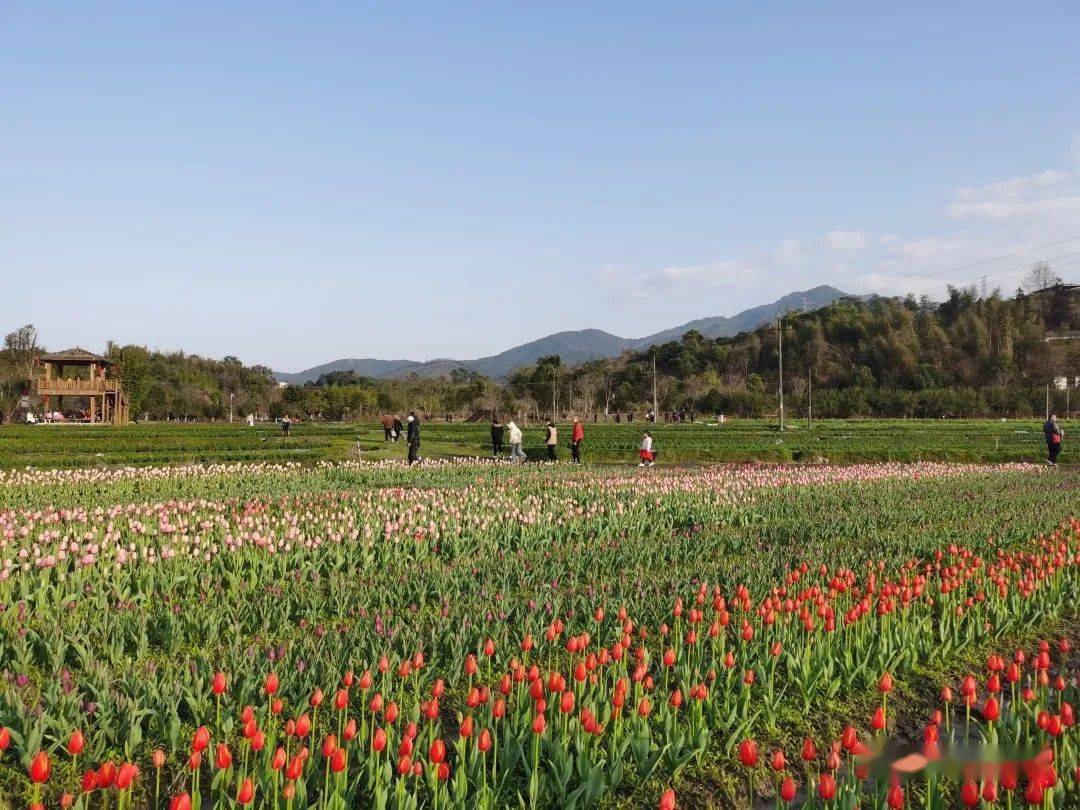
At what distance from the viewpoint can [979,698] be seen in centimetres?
533

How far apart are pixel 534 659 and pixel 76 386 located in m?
58.4

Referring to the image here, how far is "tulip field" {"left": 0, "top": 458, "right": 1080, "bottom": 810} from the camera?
11.9 feet

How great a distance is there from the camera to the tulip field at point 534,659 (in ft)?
11.9

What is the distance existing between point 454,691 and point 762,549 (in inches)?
201

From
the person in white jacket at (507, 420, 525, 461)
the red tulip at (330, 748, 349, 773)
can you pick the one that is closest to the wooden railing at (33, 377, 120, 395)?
the person in white jacket at (507, 420, 525, 461)

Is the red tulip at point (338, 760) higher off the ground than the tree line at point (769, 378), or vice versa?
the tree line at point (769, 378)

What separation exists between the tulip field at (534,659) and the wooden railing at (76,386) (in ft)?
160

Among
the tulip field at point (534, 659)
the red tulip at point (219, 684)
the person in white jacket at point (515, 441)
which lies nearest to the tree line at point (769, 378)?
the person in white jacket at point (515, 441)

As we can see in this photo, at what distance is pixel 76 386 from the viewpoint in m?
54.9

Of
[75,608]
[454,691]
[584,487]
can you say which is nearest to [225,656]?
[454,691]

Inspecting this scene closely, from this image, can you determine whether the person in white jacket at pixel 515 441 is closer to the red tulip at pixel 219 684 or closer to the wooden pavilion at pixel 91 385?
the red tulip at pixel 219 684

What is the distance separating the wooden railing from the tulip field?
48.6 m

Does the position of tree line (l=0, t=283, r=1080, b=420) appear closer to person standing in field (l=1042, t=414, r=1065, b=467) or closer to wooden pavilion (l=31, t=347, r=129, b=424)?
wooden pavilion (l=31, t=347, r=129, b=424)

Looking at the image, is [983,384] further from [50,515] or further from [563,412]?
→ [50,515]
